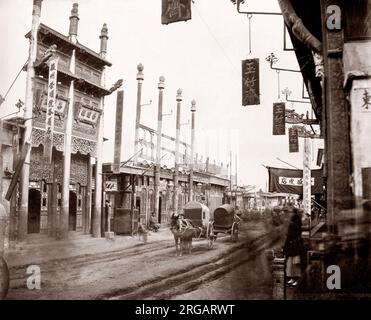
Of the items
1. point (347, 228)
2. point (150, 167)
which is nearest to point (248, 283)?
point (347, 228)

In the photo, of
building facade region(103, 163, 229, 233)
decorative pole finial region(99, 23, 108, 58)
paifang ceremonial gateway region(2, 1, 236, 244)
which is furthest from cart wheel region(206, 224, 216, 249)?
decorative pole finial region(99, 23, 108, 58)

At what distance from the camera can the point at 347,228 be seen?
4.40 metres

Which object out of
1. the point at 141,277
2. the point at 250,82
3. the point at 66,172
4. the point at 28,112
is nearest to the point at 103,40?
the point at 28,112

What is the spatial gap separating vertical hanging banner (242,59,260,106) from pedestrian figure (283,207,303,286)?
2.17 meters

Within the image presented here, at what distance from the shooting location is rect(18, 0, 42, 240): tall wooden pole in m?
5.07

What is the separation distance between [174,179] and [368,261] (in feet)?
9.93

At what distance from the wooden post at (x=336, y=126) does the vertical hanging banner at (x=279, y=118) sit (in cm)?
323

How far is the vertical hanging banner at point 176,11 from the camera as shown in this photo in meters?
5.16

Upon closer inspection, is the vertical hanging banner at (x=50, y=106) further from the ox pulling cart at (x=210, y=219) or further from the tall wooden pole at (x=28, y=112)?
the ox pulling cart at (x=210, y=219)

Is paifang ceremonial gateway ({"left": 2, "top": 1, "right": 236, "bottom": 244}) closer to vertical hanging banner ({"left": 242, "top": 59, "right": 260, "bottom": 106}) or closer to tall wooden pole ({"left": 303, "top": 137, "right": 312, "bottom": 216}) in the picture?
vertical hanging banner ({"left": 242, "top": 59, "right": 260, "bottom": 106})

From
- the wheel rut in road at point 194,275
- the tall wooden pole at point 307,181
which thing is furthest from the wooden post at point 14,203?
the tall wooden pole at point 307,181

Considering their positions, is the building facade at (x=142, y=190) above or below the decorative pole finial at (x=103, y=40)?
below

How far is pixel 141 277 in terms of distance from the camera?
478cm
